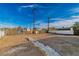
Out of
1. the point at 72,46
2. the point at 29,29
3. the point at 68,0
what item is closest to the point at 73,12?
the point at 68,0

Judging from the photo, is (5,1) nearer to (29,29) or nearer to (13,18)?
(13,18)

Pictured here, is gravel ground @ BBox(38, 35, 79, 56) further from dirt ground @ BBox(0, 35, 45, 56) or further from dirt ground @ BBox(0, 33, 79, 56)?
dirt ground @ BBox(0, 35, 45, 56)

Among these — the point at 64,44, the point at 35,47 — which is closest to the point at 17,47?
the point at 35,47

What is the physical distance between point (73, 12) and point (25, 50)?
49 cm

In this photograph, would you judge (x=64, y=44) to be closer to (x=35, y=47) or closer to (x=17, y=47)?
(x=35, y=47)

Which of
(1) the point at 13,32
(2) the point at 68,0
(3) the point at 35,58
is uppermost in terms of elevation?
(2) the point at 68,0

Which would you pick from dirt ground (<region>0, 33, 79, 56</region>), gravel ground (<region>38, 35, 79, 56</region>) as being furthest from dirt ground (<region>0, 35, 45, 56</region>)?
gravel ground (<region>38, 35, 79, 56</region>)

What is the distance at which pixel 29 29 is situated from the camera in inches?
61.2

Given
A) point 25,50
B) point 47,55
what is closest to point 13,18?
point 25,50

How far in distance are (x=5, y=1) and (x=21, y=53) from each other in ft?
1.44

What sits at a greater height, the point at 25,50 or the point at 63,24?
the point at 63,24

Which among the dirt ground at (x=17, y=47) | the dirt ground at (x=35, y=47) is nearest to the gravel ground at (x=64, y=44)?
the dirt ground at (x=35, y=47)

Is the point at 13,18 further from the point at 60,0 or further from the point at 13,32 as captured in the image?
the point at 60,0

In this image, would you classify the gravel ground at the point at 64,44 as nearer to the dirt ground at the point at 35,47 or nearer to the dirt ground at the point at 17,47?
the dirt ground at the point at 35,47
